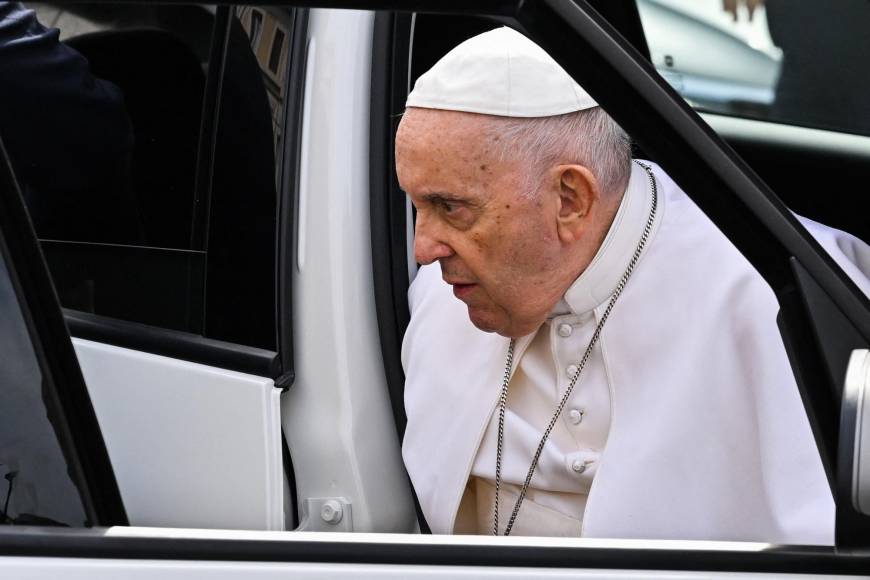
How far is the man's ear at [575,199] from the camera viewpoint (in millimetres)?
2102

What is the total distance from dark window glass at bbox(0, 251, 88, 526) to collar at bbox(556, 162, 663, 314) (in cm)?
97

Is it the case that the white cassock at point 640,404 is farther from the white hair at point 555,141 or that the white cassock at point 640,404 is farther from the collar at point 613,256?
the white hair at point 555,141

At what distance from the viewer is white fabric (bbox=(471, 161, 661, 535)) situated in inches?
86.3

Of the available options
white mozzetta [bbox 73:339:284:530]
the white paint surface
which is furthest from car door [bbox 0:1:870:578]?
white mozzetta [bbox 73:339:284:530]

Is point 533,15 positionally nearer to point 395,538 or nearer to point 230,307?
point 395,538

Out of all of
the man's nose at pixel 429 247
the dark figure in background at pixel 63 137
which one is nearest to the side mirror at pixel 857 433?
the man's nose at pixel 429 247

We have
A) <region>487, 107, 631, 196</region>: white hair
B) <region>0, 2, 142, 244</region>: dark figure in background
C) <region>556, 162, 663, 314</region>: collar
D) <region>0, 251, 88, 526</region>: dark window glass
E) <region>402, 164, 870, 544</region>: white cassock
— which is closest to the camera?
<region>0, 251, 88, 526</region>: dark window glass

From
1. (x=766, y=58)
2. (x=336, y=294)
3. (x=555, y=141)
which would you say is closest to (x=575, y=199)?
(x=555, y=141)

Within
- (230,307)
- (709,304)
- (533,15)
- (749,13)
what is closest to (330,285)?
(230,307)

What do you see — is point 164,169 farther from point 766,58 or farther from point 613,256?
point 766,58

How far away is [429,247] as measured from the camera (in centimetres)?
217

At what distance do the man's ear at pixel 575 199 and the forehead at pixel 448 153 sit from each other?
4.1 inches

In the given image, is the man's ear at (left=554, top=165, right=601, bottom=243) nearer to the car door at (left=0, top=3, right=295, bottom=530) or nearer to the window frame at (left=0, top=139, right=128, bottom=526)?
the car door at (left=0, top=3, right=295, bottom=530)

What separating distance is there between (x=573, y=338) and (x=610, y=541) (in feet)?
2.69
